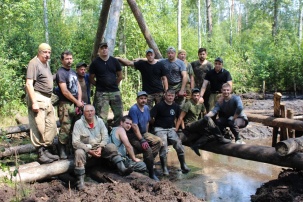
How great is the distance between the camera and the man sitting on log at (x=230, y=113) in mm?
7094

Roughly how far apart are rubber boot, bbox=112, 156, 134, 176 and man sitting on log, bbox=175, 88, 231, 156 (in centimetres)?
196

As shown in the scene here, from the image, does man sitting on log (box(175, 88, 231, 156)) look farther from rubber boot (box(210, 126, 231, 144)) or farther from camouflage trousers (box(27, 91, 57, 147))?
→ camouflage trousers (box(27, 91, 57, 147))

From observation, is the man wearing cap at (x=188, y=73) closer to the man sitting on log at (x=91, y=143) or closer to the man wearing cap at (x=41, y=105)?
the man sitting on log at (x=91, y=143)

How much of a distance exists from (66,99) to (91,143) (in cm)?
101

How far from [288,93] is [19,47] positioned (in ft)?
50.9

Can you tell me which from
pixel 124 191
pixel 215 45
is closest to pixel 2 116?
pixel 124 191

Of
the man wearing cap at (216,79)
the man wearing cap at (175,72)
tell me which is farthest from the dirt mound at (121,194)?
the man wearing cap at (216,79)

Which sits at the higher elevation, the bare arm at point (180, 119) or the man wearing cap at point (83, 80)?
the man wearing cap at point (83, 80)

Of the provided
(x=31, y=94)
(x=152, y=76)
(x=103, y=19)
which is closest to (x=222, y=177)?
(x=152, y=76)

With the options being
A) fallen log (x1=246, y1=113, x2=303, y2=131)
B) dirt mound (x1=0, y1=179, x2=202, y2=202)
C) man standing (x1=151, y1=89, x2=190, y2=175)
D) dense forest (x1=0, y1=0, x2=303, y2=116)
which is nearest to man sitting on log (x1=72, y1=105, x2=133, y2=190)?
dirt mound (x1=0, y1=179, x2=202, y2=202)

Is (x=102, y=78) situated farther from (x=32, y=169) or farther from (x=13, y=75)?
(x=13, y=75)

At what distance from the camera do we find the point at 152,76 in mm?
7562

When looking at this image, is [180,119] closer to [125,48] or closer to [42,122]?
[42,122]

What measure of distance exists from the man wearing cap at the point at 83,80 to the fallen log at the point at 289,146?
3.72 meters
